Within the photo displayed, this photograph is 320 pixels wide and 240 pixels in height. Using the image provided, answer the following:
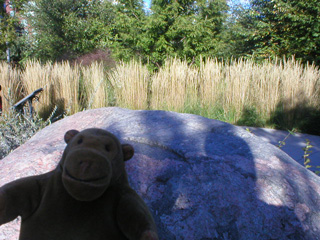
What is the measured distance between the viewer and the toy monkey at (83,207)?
3.09ft

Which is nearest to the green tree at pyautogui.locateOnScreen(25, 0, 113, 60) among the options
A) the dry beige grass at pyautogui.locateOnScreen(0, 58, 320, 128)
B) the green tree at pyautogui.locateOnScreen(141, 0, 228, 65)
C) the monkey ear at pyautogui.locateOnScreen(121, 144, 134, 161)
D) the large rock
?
the green tree at pyautogui.locateOnScreen(141, 0, 228, 65)

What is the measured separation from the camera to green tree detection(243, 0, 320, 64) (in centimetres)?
1070

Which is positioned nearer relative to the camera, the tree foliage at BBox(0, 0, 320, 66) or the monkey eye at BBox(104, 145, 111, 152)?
A: the monkey eye at BBox(104, 145, 111, 152)

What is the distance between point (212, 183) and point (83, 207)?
2.82 feet

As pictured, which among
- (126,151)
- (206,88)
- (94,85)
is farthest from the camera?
(206,88)

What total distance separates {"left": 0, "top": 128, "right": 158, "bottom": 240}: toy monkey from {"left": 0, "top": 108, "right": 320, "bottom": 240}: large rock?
1.65 feet

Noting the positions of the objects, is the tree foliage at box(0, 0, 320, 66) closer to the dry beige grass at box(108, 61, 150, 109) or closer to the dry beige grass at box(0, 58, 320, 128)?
the dry beige grass at box(0, 58, 320, 128)

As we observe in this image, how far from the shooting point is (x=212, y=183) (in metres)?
1.62

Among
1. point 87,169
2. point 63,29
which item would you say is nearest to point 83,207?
point 87,169

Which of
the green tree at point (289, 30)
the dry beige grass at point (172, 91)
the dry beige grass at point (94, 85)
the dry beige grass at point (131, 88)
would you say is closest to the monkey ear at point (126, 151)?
the dry beige grass at point (94, 85)

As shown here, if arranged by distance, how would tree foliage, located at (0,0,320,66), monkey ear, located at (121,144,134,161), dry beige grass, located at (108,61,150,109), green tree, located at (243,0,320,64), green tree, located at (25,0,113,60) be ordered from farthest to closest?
1. green tree, located at (25,0,113,60)
2. tree foliage, located at (0,0,320,66)
3. green tree, located at (243,0,320,64)
4. dry beige grass, located at (108,61,150,109)
5. monkey ear, located at (121,144,134,161)

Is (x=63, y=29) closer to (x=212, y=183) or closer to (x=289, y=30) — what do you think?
(x=289, y=30)

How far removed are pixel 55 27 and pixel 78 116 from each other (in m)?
15.8

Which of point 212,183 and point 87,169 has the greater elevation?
point 87,169
